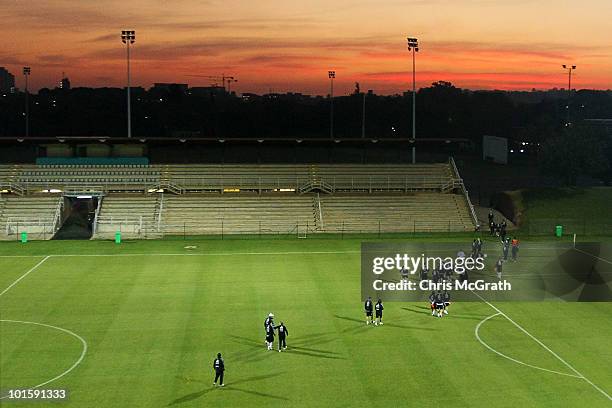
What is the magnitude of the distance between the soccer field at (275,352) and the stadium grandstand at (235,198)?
51.2 ft

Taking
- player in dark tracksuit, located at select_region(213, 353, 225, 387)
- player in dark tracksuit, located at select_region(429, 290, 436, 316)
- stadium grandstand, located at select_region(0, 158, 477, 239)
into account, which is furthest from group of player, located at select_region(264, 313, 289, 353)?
stadium grandstand, located at select_region(0, 158, 477, 239)

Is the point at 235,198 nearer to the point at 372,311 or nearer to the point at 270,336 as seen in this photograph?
the point at 372,311

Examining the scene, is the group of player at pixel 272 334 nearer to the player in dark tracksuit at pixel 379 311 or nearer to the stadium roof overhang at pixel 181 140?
the player in dark tracksuit at pixel 379 311

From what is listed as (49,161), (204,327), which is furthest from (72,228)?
(204,327)

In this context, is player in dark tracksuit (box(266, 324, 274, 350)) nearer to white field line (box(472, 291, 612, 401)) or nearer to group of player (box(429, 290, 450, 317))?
group of player (box(429, 290, 450, 317))

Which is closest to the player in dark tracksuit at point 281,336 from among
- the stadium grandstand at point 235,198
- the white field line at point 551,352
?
the white field line at point 551,352

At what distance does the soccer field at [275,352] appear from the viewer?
27828mm

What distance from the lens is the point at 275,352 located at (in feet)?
107

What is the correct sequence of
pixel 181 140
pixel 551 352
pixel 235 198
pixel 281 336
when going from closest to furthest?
pixel 551 352
pixel 281 336
pixel 181 140
pixel 235 198

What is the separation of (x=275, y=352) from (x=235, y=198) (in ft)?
132

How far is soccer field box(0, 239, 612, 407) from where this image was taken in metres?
27.8

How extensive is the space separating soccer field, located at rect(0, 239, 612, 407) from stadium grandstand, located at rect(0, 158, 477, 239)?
15.6 metres

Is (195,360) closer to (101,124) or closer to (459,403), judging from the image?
(459,403)

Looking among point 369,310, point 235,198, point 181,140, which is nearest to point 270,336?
point 369,310
